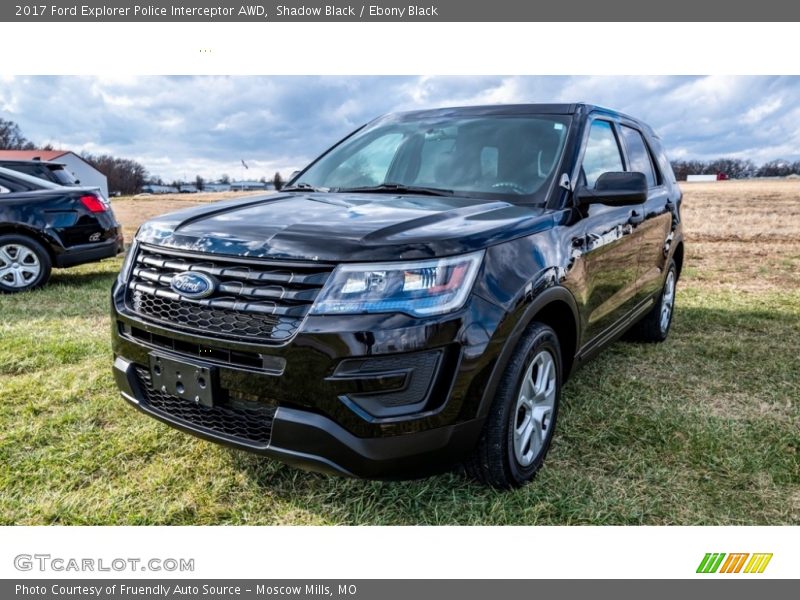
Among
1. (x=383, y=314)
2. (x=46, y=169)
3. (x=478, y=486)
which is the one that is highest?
(x=46, y=169)

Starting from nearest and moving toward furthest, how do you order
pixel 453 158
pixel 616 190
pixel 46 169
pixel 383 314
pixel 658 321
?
pixel 383 314, pixel 616 190, pixel 453 158, pixel 658 321, pixel 46 169

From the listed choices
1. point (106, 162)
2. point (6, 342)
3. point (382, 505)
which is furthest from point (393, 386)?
point (106, 162)

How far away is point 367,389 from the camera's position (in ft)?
6.66

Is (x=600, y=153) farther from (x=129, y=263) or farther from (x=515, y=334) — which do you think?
(x=129, y=263)

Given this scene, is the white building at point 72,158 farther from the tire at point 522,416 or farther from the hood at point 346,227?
the tire at point 522,416

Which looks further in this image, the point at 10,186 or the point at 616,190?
the point at 10,186

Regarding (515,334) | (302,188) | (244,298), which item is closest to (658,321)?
(515,334)

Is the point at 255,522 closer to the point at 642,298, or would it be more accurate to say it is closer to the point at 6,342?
the point at 642,298

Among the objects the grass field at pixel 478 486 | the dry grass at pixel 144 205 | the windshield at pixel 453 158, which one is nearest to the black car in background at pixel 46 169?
the grass field at pixel 478 486

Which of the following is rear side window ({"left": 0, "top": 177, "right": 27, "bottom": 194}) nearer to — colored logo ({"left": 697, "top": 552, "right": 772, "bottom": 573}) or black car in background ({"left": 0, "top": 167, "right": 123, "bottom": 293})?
black car in background ({"left": 0, "top": 167, "right": 123, "bottom": 293})

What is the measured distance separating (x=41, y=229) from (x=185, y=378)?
5.70 m

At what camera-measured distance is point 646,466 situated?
113 inches

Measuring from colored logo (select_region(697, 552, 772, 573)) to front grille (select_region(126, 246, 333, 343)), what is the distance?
177 centimetres

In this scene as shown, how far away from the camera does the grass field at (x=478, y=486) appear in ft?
8.09
